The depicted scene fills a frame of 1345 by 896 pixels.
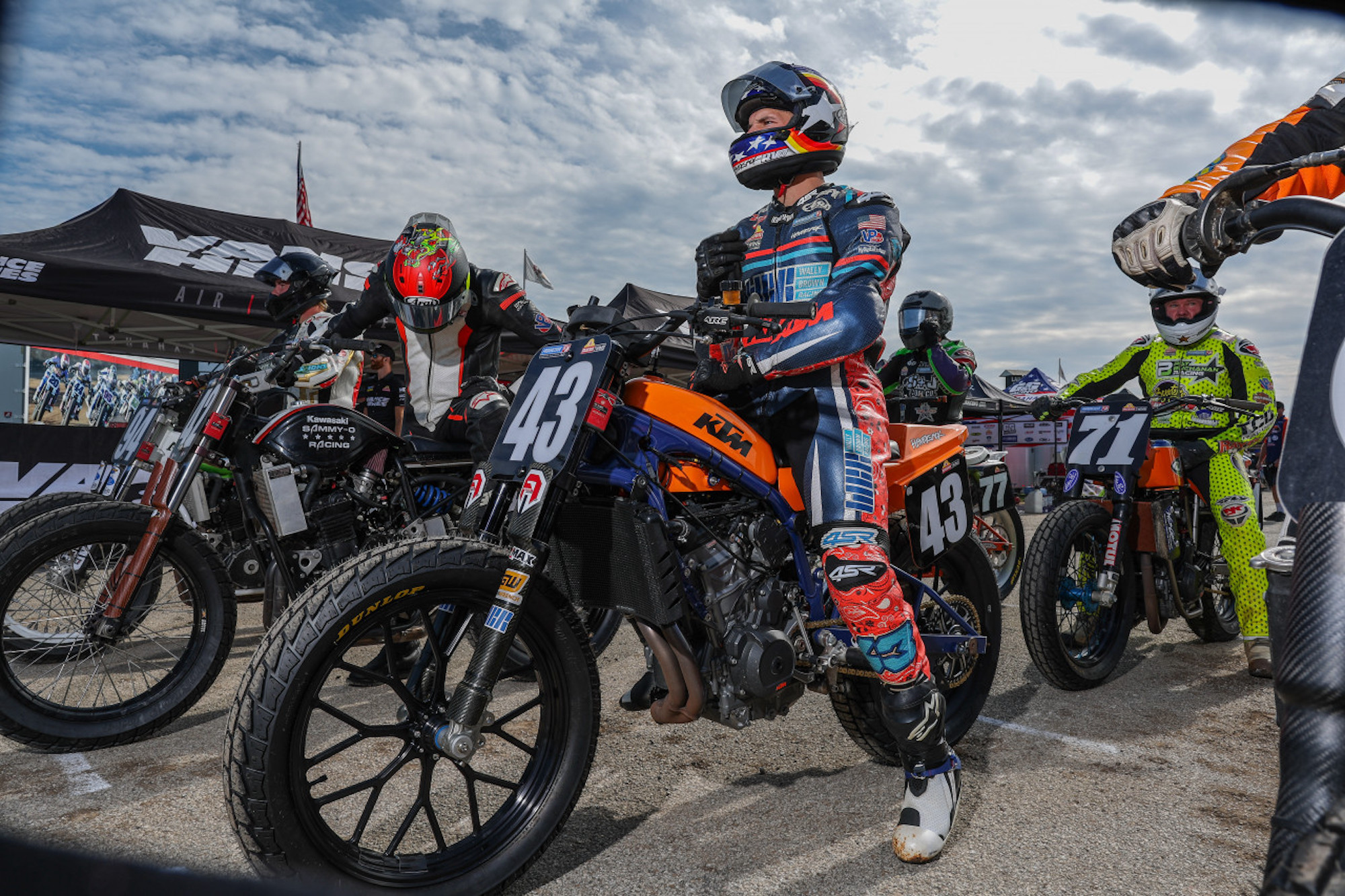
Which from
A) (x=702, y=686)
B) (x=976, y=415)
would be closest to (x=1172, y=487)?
(x=702, y=686)

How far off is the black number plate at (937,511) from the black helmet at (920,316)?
3.76 metres

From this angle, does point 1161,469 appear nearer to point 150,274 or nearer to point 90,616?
point 90,616

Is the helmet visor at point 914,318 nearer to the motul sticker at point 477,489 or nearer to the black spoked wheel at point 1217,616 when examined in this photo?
the black spoked wheel at point 1217,616

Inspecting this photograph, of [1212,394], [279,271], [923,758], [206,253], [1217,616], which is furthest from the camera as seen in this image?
[206,253]

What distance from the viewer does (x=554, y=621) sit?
2051 millimetres

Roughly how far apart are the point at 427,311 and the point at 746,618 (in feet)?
8.32

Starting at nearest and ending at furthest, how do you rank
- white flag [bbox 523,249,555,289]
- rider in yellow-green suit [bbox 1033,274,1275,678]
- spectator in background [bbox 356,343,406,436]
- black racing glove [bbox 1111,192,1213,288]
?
black racing glove [bbox 1111,192,1213,288] < rider in yellow-green suit [bbox 1033,274,1275,678] < spectator in background [bbox 356,343,406,436] < white flag [bbox 523,249,555,289]

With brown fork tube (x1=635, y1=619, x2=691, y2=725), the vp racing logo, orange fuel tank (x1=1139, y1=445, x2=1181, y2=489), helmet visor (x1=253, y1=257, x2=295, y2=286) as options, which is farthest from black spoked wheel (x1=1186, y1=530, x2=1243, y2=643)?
the vp racing logo

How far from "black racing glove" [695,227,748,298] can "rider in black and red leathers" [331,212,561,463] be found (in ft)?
4.70

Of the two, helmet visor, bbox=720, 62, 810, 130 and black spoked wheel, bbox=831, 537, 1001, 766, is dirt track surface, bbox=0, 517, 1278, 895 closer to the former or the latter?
black spoked wheel, bbox=831, 537, 1001, 766

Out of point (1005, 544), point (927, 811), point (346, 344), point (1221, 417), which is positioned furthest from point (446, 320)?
point (1005, 544)

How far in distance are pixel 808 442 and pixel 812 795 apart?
3.80ft

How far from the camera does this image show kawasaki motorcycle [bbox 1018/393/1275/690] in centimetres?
385

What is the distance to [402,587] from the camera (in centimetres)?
183
